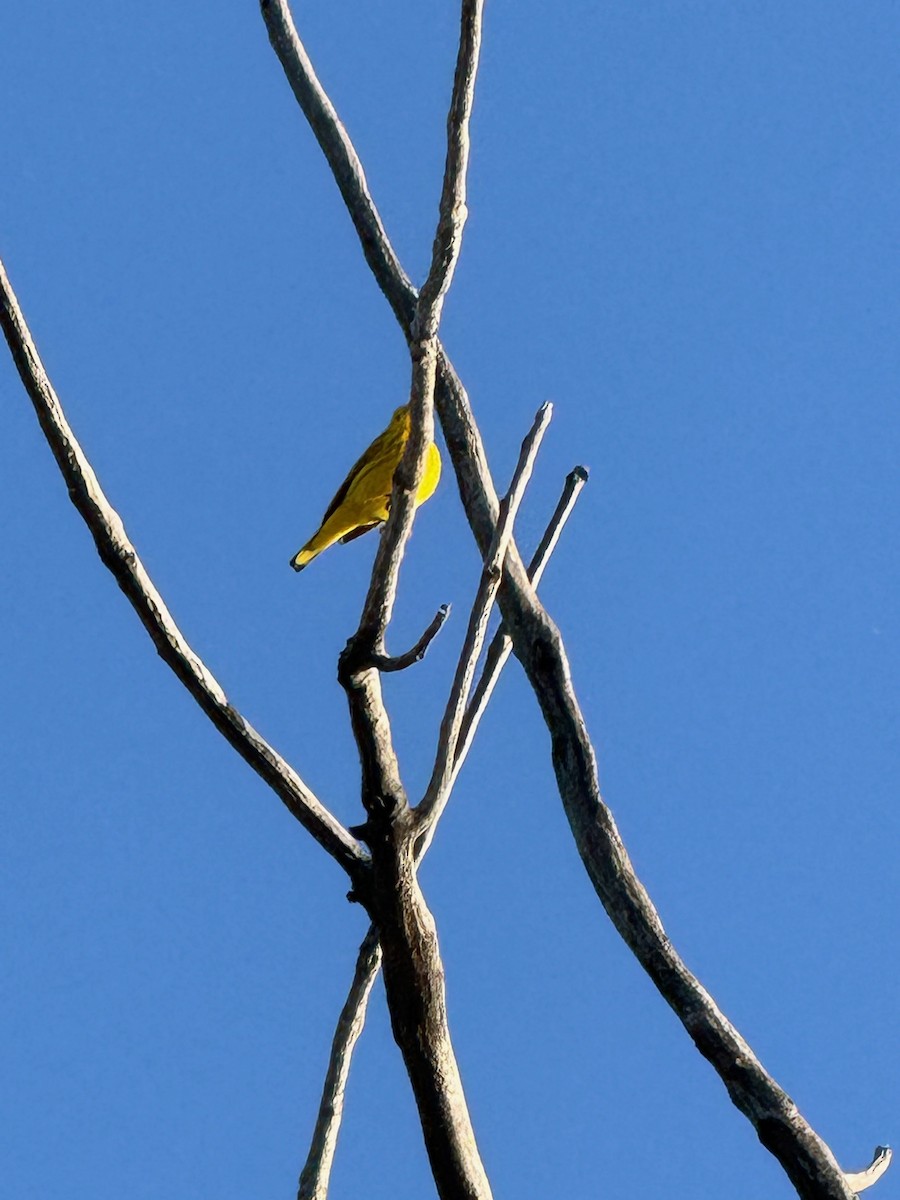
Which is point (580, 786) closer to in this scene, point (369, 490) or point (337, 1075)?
point (337, 1075)

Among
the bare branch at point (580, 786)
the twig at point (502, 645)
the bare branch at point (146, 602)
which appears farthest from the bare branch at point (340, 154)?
the bare branch at point (146, 602)

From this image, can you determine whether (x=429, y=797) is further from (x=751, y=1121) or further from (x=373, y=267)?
(x=373, y=267)

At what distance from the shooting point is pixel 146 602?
3.91 m

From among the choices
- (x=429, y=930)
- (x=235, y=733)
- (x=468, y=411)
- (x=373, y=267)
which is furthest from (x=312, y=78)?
(x=429, y=930)

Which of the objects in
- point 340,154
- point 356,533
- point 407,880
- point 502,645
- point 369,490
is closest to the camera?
point 407,880

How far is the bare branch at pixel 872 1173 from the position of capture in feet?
14.2

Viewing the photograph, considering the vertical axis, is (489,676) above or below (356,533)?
below

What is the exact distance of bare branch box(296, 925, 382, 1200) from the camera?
4398 mm

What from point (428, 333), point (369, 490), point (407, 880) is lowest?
point (407, 880)

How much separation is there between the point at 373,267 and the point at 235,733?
2.47 m

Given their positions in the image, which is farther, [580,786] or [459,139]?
[580,786]

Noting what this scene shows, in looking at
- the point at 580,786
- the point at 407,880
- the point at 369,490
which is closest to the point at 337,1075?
the point at 407,880

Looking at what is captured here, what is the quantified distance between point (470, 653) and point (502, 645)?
914mm

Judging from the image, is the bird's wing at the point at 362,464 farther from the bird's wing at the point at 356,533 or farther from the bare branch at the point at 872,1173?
the bare branch at the point at 872,1173
